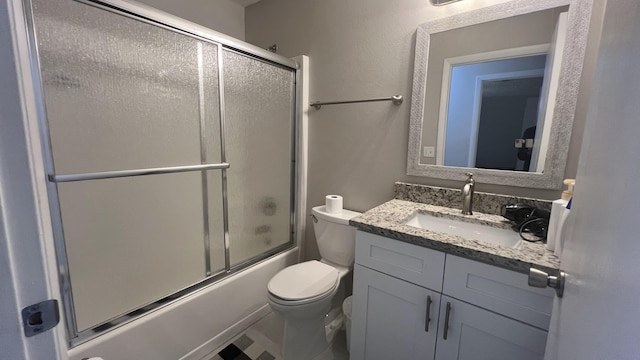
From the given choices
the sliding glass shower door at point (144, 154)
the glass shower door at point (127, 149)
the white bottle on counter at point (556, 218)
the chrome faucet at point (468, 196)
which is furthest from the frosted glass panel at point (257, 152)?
the white bottle on counter at point (556, 218)

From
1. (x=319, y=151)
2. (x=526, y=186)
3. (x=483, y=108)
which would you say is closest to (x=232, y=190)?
(x=319, y=151)

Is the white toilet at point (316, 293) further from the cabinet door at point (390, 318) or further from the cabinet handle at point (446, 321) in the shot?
the cabinet handle at point (446, 321)

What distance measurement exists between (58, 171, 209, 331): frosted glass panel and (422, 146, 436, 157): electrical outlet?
1.33 metres

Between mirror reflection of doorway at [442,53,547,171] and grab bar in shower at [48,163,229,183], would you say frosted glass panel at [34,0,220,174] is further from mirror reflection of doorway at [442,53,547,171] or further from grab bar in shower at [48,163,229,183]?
mirror reflection of doorway at [442,53,547,171]

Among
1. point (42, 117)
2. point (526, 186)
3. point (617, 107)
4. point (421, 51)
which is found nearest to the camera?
point (617, 107)

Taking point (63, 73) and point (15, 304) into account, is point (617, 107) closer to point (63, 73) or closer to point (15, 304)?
point (15, 304)

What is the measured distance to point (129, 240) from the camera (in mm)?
1308

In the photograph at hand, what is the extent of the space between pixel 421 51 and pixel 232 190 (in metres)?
1.41

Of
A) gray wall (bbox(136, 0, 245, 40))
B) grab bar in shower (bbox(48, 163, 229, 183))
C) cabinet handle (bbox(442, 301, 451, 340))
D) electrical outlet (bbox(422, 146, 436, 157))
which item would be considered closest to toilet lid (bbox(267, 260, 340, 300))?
cabinet handle (bbox(442, 301, 451, 340))

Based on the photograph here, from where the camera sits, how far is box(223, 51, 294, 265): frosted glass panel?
1640mm

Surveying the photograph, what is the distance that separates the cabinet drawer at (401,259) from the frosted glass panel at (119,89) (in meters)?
1.04

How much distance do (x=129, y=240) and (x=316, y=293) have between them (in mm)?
996

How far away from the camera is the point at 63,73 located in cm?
103

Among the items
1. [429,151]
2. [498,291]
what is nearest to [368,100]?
[429,151]
